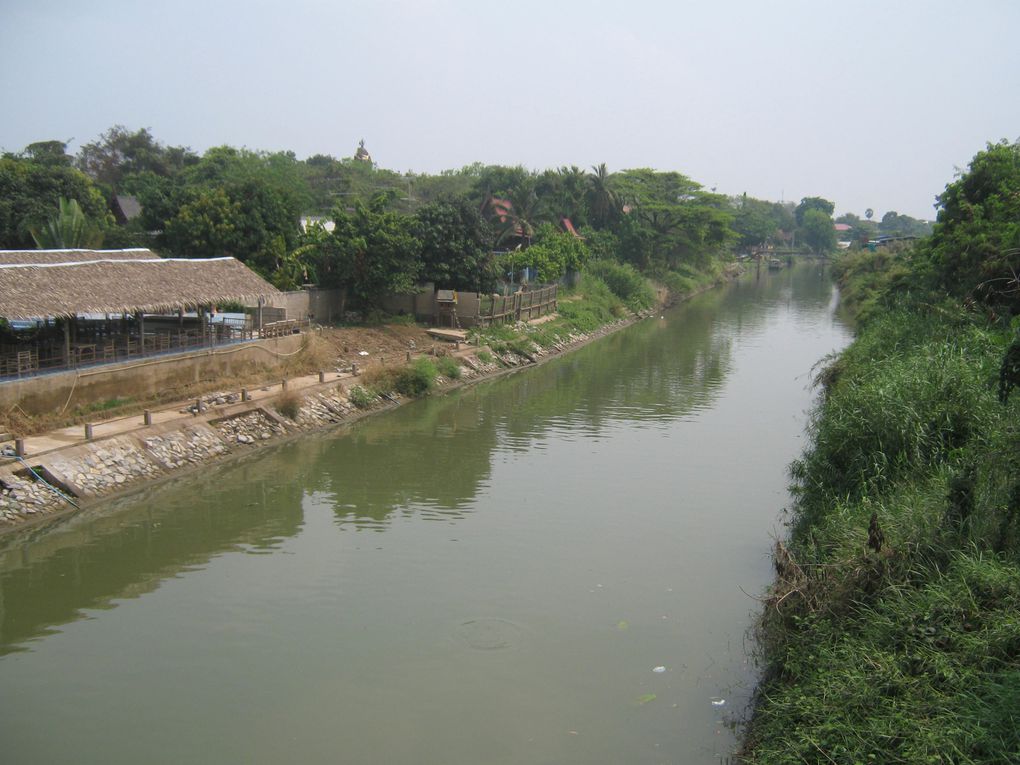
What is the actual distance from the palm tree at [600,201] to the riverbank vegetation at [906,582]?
128 feet

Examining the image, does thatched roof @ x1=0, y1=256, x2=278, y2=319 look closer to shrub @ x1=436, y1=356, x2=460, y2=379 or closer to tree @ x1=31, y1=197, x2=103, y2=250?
shrub @ x1=436, y1=356, x2=460, y2=379

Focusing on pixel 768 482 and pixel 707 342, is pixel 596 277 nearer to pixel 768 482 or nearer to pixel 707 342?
pixel 707 342

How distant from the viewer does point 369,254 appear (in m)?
28.4

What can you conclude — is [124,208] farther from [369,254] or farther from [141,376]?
[141,376]

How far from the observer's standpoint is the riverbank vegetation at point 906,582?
22.4ft

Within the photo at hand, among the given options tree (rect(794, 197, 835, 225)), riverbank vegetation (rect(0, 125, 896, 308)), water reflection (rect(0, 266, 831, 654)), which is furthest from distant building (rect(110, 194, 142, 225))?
tree (rect(794, 197, 835, 225))

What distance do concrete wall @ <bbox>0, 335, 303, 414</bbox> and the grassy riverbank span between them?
13.9 m

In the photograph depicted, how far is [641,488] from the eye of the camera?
1625 cm

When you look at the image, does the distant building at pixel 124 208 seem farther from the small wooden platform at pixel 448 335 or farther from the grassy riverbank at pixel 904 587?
the grassy riverbank at pixel 904 587

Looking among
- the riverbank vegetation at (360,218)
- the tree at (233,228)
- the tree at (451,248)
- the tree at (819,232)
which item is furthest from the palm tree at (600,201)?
the tree at (819,232)

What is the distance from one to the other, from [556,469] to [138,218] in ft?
71.1

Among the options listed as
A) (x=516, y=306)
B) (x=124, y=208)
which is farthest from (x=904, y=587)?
(x=124, y=208)

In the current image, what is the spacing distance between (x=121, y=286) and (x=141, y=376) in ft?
6.68

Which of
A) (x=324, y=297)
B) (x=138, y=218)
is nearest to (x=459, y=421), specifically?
(x=324, y=297)
